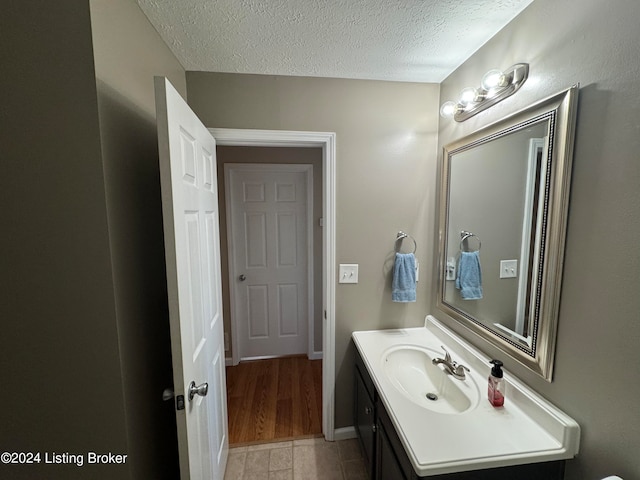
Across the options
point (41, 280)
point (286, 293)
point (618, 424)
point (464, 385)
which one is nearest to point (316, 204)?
point (286, 293)

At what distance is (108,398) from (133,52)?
1176 mm

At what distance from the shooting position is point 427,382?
52.9 inches

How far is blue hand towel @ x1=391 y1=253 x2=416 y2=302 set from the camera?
1.57m

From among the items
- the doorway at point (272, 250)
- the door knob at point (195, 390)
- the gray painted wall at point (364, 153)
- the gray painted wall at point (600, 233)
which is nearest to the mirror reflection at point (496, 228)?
the gray painted wall at point (600, 233)

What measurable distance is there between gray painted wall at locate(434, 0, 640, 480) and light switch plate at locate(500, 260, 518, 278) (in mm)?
195

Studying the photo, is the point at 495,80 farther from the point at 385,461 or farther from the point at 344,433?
the point at 344,433

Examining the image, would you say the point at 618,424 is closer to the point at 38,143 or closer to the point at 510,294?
the point at 510,294

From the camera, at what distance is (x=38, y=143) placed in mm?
723

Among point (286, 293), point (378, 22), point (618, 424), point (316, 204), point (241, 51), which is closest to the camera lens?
point (618, 424)

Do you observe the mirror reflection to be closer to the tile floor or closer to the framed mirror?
the framed mirror

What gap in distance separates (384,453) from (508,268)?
0.96 metres

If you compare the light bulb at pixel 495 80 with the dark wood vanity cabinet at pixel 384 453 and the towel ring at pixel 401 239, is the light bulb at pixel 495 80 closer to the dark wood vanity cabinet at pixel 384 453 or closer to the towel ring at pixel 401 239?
the towel ring at pixel 401 239

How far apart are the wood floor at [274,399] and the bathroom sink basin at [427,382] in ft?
2.93

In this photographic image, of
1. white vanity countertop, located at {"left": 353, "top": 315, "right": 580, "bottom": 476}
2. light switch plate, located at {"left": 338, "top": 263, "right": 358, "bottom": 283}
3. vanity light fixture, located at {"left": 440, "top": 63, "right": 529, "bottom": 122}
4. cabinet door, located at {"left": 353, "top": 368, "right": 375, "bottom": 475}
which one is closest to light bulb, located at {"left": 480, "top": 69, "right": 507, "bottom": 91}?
vanity light fixture, located at {"left": 440, "top": 63, "right": 529, "bottom": 122}
